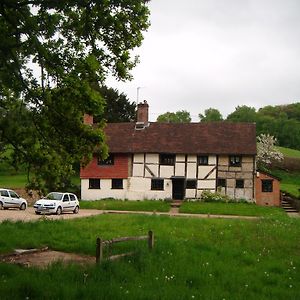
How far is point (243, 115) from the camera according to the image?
121750 millimetres

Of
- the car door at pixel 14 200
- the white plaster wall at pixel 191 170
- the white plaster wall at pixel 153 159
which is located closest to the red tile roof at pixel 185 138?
the white plaster wall at pixel 153 159

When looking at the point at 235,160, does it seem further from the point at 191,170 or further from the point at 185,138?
the point at 185,138

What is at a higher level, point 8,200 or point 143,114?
point 143,114

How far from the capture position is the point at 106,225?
21906 millimetres

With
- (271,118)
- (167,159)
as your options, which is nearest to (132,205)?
(167,159)

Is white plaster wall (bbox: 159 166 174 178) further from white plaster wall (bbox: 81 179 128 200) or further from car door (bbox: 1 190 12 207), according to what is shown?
car door (bbox: 1 190 12 207)

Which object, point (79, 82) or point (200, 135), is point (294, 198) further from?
point (79, 82)

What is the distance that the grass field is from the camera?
30.8 feet

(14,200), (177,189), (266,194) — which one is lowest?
(14,200)

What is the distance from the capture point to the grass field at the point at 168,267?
9375mm

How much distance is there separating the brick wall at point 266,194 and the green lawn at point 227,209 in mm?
4013

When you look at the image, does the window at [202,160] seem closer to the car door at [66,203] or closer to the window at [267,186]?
the window at [267,186]

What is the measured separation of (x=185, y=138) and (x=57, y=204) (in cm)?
1756

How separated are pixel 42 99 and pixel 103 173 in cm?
3583
